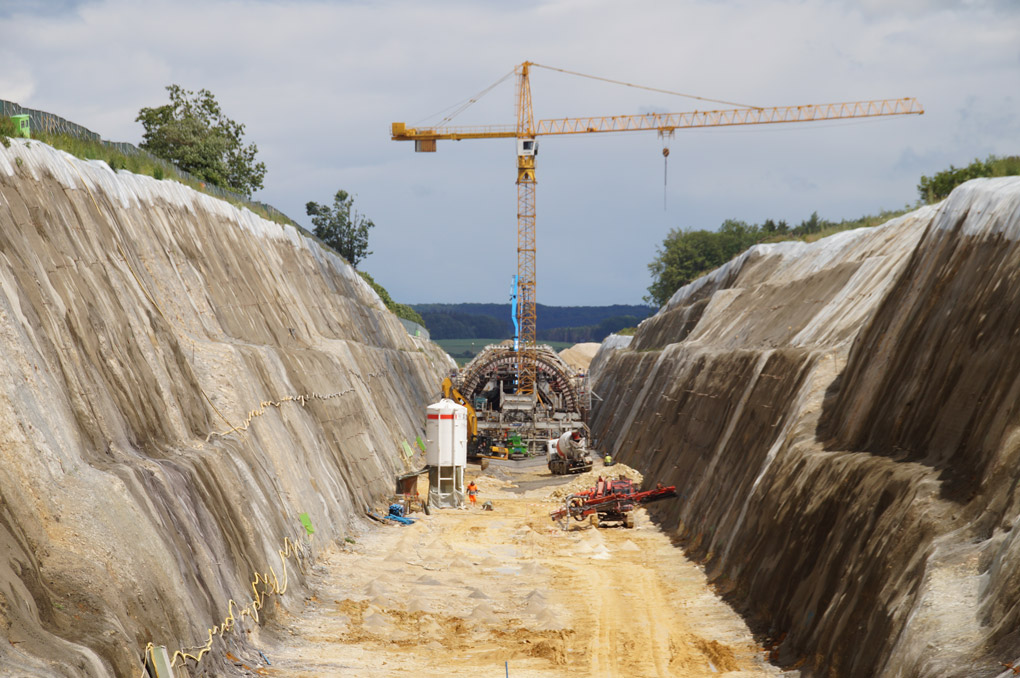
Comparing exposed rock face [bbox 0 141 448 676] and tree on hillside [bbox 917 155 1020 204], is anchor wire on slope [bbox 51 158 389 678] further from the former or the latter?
tree on hillside [bbox 917 155 1020 204]

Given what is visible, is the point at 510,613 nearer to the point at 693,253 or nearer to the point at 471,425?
the point at 471,425

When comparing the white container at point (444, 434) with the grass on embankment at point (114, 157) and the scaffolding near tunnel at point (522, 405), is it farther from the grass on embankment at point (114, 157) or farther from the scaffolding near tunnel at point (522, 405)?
the scaffolding near tunnel at point (522, 405)

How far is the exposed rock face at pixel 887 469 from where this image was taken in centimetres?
1303

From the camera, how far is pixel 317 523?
88.1ft

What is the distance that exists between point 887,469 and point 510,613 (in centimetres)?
844

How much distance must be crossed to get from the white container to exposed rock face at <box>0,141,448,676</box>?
2.21 metres

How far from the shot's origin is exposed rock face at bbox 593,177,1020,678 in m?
13.0

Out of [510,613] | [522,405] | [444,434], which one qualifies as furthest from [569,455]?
[510,613]

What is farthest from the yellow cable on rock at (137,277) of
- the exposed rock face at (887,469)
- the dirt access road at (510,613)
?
the exposed rock face at (887,469)

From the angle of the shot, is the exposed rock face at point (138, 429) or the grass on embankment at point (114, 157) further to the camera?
the grass on embankment at point (114, 157)

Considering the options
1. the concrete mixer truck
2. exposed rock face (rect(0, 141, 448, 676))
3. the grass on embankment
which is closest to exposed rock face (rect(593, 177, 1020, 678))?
exposed rock face (rect(0, 141, 448, 676))

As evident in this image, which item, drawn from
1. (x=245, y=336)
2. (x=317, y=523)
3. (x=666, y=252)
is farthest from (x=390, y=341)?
(x=666, y=252)

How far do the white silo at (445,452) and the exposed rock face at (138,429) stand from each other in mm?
2062

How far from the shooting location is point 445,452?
→ 39.0 metres
